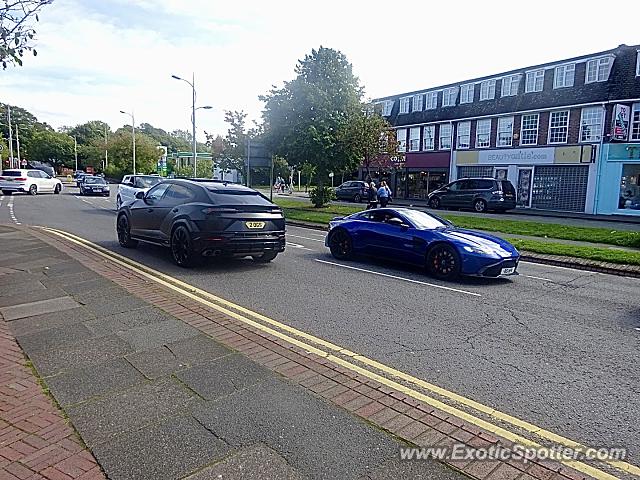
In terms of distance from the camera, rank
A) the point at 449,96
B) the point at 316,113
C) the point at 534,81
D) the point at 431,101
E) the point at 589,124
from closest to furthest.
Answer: the point at 316,113
the point at 589,124
the point at 534,81
the point at 449,96
the point at 431,101

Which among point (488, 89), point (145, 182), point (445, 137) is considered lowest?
point (145, 182)

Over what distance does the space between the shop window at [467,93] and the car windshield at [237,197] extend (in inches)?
1239

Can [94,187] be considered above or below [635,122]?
below

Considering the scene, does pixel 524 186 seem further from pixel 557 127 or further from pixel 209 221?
pixel 209 221

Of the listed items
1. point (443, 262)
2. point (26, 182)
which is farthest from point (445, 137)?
point (443, 262)

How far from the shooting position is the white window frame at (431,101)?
39.8 meters

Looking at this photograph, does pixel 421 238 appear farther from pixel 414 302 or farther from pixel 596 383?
pixel 596 383

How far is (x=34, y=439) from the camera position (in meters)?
3.14

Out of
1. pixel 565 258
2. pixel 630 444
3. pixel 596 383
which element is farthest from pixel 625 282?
pixel 630 444

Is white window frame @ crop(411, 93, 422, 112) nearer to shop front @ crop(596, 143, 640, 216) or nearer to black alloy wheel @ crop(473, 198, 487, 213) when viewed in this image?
black alloy wheel @ crop(473, 198, 487, 213)

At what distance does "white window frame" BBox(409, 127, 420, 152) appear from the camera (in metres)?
40.6

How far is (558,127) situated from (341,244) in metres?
25.2

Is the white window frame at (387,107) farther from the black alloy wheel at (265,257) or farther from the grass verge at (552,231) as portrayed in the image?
the black alloy wheel at (265,257)

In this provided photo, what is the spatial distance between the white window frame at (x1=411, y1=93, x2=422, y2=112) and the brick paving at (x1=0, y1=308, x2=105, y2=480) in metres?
40.8
